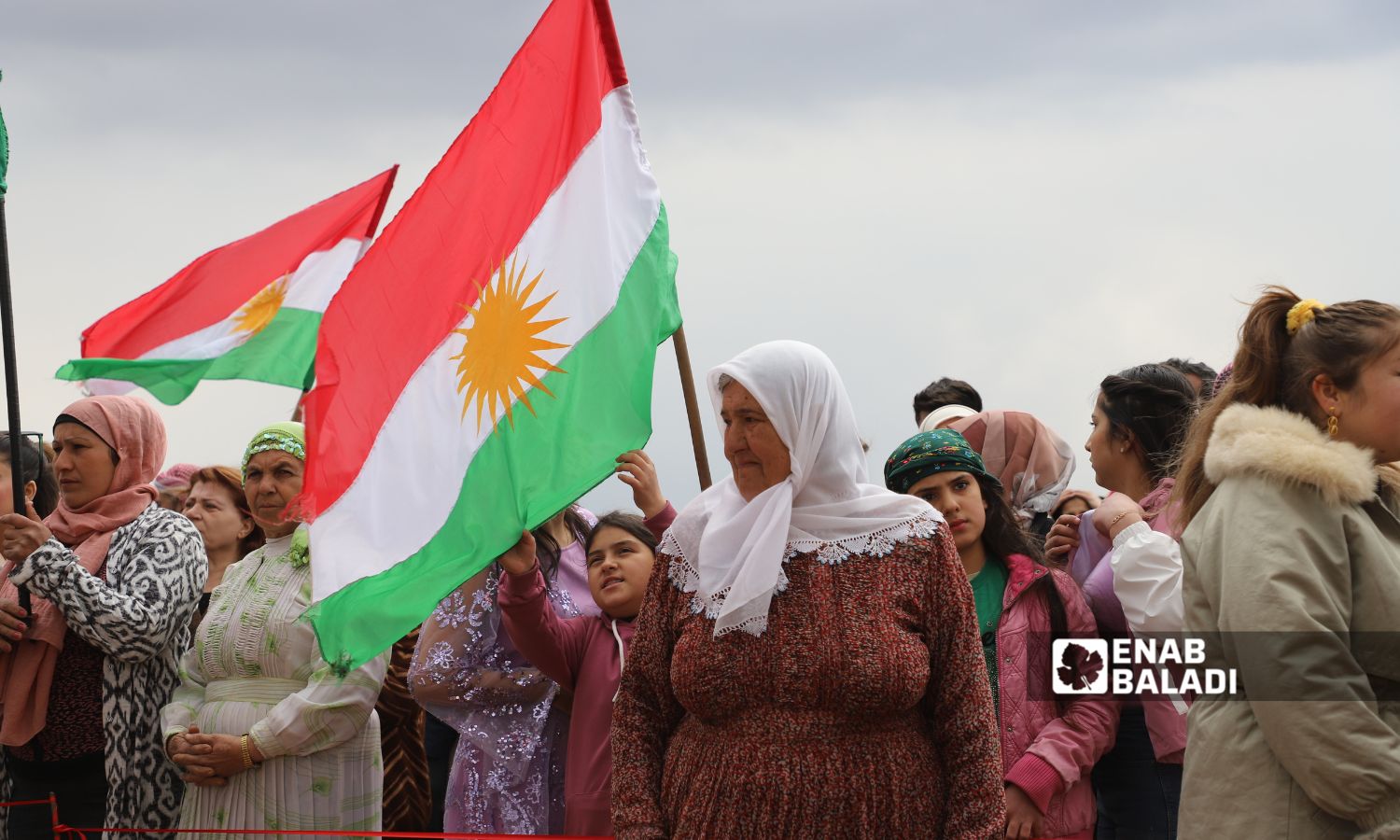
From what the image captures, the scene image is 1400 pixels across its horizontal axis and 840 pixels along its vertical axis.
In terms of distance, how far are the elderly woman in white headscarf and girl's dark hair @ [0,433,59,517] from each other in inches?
152

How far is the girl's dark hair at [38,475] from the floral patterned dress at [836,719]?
3.91m

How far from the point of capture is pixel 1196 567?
3215 mm

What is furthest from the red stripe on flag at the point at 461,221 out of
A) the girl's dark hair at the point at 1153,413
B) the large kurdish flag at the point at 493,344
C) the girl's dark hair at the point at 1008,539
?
the girl's dark hair at the point at 1153,413

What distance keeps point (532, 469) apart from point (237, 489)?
2.56 m

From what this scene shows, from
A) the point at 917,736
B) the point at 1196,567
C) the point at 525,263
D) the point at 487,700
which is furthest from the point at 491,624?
the point at 1196,567

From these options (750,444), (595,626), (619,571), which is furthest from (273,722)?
(750,444)

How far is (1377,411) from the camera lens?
322 cm

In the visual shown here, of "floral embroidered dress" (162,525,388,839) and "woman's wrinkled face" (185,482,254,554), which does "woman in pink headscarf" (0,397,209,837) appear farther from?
"woman's wrinkled face" (185,482,254,554)

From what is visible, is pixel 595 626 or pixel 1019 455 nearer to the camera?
pixel 595 626

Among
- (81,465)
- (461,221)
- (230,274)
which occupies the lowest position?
(81,465)

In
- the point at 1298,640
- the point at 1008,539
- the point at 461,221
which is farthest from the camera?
the point at 461,221

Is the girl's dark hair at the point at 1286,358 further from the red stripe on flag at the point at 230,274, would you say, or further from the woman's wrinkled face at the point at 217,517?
the red stripe on flag at the point at 230,274

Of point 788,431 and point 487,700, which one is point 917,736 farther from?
point 487,700

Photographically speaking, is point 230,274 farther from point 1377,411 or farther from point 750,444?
point 1377,411
